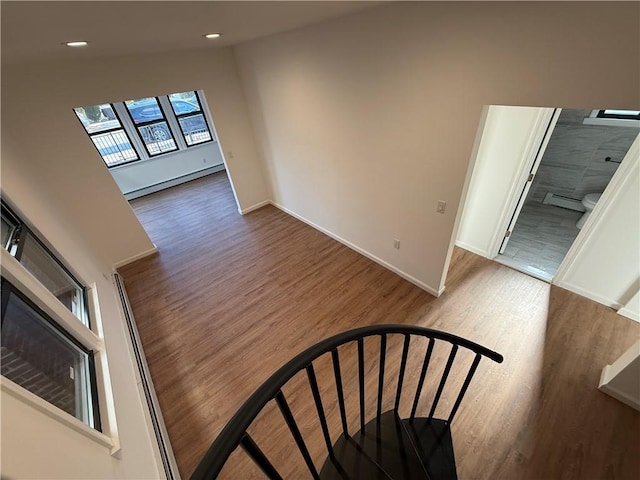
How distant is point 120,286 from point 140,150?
3.96 meters

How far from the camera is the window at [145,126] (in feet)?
17.8

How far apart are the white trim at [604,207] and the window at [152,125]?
24.2 feet

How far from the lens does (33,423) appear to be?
1.02 meters

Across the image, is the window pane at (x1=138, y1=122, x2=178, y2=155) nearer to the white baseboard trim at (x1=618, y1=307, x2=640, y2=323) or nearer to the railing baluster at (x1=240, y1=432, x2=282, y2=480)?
the railing baluster at (x1=240, y1=432, x2=282, y2=480)

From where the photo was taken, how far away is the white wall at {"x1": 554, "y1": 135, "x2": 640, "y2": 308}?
225cm

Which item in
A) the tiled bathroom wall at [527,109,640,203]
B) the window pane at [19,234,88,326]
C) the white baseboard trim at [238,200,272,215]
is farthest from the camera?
the white baseboard trim at [238,200,272,215]

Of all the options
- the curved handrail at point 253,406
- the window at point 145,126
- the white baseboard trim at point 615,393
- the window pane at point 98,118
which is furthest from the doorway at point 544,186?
the window pane at point 98,118

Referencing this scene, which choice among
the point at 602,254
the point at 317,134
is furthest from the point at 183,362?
the point at 602,254

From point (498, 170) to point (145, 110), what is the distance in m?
6.88

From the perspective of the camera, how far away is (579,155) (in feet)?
13.1

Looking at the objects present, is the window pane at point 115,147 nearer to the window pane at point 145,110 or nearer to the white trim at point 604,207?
the window pane at point 145,110

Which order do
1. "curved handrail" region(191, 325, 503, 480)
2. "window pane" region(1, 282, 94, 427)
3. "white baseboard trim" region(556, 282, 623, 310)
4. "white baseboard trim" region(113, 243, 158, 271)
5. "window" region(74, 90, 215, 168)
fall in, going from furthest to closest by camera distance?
"window" region(74, 90, 215, 168) < "white baseboard trim" region(113, 243, 158, 271) < "white baseboard trim" region(556, 282, 623, 310) < "window pane" region(1, 282, 94, 427) < "curved handrail" region(191, 325, 503, 480)

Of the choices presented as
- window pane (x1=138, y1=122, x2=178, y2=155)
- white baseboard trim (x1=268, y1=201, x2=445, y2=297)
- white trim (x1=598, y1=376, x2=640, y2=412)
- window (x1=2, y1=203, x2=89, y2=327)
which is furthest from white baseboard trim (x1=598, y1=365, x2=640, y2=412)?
window pane (x1=138, y1=122, x2=178, y2=155)

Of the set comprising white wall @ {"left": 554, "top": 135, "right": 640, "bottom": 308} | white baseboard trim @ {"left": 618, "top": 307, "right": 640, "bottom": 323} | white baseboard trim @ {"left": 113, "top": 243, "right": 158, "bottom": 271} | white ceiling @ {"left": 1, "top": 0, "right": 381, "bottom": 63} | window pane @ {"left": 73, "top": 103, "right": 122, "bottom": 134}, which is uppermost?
white ceiling @ {"left": 1, "top": 0, "right": 381, "bottom": 63}
